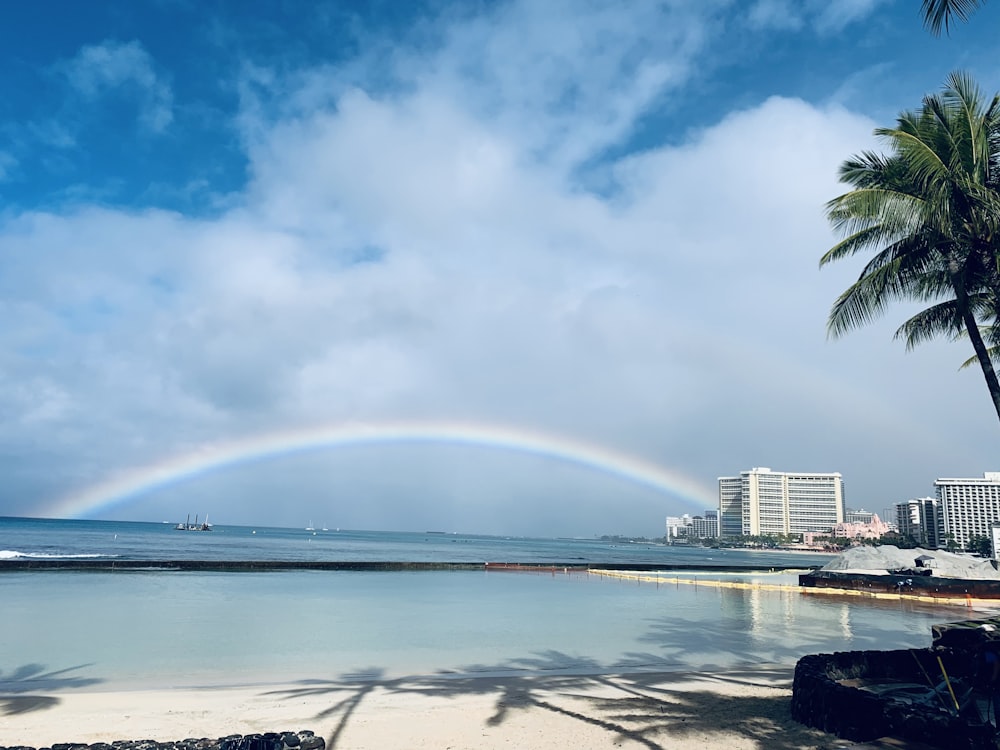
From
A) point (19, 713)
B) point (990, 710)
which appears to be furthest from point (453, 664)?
point (990, 710)

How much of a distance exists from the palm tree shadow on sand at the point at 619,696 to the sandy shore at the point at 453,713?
0.07 feet

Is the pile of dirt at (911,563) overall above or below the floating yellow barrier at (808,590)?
above

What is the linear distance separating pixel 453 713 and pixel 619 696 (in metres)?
2.54

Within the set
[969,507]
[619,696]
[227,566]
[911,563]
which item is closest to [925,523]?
[969,507]

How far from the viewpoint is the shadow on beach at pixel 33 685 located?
895 centimetres

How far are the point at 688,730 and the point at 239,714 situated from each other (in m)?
5.63

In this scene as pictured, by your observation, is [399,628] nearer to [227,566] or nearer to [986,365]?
[986,365]

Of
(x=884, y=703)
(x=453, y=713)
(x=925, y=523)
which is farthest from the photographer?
(x=925, y=523)

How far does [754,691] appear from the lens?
9531 mm

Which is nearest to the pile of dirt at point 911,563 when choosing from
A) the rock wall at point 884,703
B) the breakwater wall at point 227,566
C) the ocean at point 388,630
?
the ocean at point 388,630

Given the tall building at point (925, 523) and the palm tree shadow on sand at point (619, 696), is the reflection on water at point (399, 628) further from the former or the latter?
the tall building at point (925, 523)

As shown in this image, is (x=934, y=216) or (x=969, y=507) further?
(x=969, y=507)

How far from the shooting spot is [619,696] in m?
9.38

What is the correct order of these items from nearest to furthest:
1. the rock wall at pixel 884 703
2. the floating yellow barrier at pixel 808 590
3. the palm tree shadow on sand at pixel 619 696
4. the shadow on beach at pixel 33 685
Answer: the rock wall at pixel 884 703 → the palm tree shadow on sand at pixel 619 696 → the shadow on beach at pixel 33 685 → the floating yellow barrier at pixel 808 590
